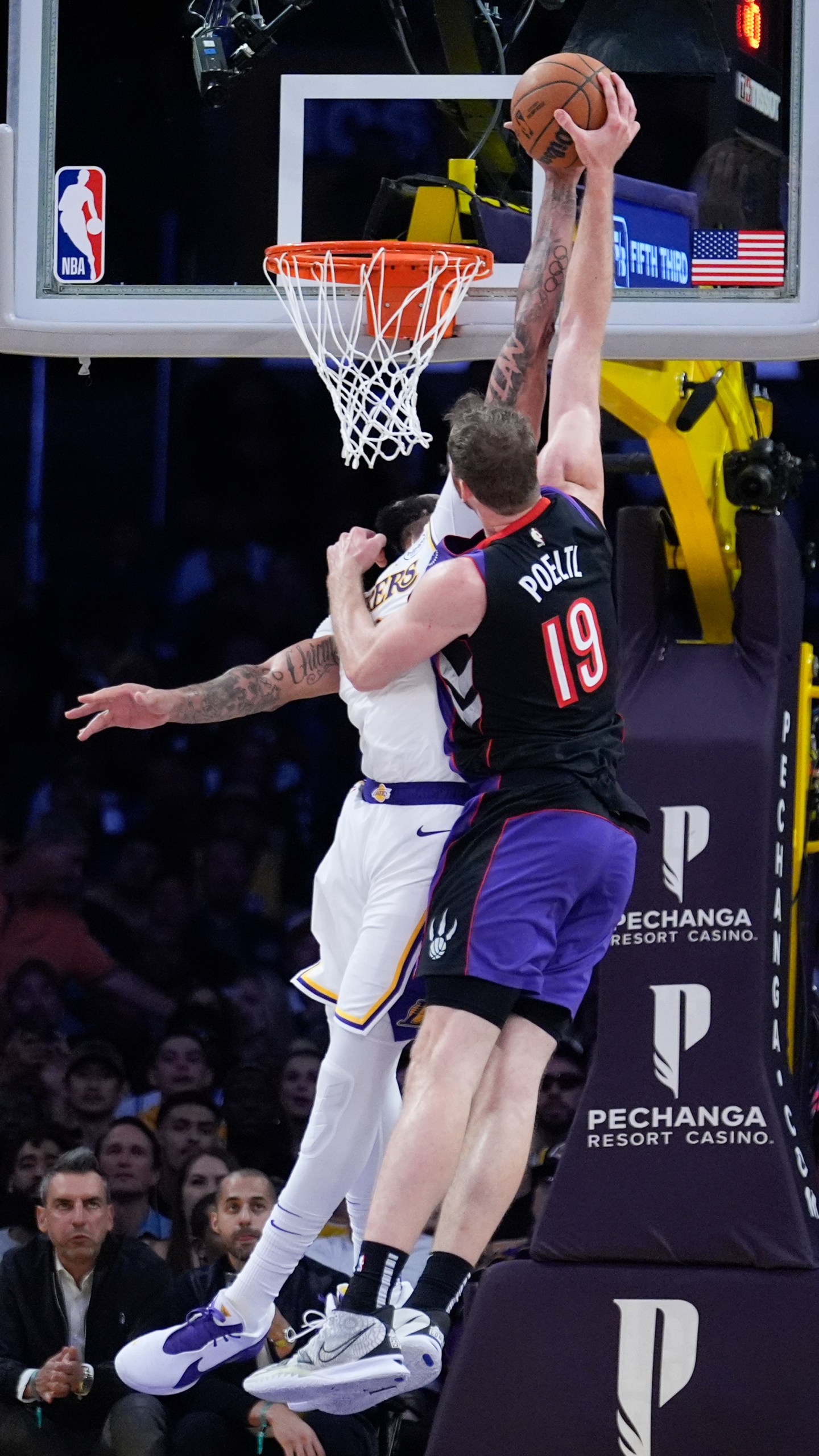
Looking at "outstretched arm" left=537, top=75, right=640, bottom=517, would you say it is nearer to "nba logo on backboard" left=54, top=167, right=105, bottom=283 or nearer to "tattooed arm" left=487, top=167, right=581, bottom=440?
"tattooed arm" left=487, top=167, right=581, bottom=440

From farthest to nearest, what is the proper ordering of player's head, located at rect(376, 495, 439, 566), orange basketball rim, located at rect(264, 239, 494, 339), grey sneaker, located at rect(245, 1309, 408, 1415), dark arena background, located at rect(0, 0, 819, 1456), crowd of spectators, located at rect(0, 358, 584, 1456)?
crowd of spectators, located at rect(0, 358, 584, 1456) → dark arena background, located at rect(0, 0, 819, 1456) → player's head, located at rect(376, 495, 439, 566) → orange basketball rim, located at rect(264, 239, 494, 339) → grey sneaker, located at rect(245, 1309, 408, 1415)

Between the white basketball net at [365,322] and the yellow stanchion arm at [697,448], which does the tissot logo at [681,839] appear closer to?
the yellow stanchion arm at [697,448]

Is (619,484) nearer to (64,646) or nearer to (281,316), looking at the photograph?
(64,646)

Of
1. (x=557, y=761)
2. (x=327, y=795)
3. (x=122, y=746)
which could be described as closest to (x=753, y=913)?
(x=557, y=761)

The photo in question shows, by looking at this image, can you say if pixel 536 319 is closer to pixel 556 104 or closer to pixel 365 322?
pixel 556 104

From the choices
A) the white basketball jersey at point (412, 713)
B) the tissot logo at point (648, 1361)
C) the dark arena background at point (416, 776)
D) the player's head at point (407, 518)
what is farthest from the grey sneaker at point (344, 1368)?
the tissot logo at point (648, 1361)

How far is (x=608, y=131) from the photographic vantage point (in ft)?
16.2

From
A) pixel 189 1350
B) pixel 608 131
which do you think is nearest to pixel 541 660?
pixel 608 131

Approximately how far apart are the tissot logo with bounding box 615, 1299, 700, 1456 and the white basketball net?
119 inches

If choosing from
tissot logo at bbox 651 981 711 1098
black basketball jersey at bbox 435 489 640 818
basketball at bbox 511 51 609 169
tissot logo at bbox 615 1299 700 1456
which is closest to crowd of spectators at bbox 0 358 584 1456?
tissot logo at bbox 615 1299 700 1456

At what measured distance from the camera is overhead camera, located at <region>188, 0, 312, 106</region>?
596cm

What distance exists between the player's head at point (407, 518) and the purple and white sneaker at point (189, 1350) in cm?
207

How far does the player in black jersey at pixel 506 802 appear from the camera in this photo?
4.41m

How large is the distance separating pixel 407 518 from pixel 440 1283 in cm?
215
